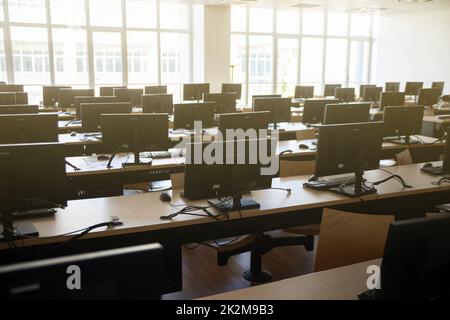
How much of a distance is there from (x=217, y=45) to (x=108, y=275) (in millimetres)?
11459

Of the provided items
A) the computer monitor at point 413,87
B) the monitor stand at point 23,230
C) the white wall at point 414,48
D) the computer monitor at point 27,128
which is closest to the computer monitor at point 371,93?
the computer monitor at point 413,87

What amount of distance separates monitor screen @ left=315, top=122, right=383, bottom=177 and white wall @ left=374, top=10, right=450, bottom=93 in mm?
11638

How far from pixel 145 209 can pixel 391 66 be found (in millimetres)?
14203

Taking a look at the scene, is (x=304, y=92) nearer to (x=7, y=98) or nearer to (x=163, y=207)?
(x=7, y=98)

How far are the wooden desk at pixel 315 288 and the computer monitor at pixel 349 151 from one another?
3.92 feet

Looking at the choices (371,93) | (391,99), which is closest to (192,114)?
(391,99)

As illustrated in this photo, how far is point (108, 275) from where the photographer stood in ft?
3.00

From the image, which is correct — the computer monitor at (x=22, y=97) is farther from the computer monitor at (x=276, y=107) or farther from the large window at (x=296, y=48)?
the large window at (x=296, y=48)

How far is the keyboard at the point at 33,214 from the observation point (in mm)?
2721

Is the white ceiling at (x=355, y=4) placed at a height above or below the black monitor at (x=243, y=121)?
above
